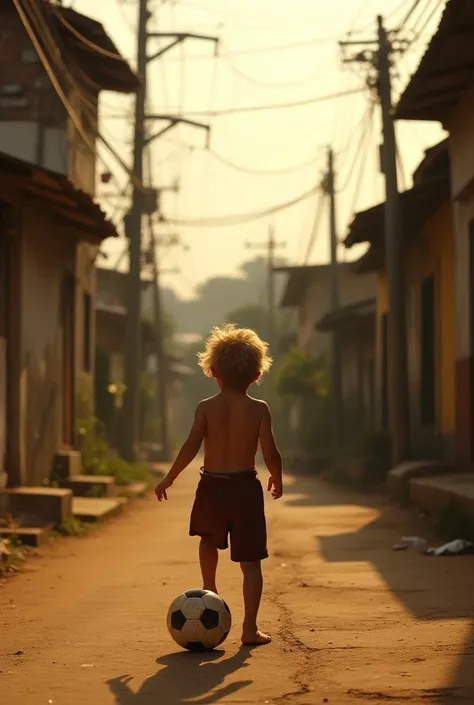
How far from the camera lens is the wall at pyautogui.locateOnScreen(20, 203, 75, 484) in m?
14.9

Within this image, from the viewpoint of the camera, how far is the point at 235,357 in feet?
22.1

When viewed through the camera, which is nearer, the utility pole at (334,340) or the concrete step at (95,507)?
the concrete step at (95,507)

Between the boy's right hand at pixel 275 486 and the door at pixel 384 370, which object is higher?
the door at pixel 384 370

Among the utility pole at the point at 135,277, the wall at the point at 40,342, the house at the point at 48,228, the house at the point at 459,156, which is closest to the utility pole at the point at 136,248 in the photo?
the utility pole at the point at 135,277

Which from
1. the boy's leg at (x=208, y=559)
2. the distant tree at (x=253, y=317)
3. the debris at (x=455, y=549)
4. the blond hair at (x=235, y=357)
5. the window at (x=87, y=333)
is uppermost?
the distant tree at (x=253, y=317)

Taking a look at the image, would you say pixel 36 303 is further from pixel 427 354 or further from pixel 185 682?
pixel 185 682

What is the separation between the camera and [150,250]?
36281mm

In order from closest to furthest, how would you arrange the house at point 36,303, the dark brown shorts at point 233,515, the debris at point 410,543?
the dark brown shorts at point 233,515 < the debris at point 410,543 < the house at point 36,303

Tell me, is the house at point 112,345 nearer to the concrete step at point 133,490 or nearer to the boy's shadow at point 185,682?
the concrete step at point 133,490

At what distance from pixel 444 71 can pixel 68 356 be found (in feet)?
25.2

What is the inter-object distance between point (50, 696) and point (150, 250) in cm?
3134

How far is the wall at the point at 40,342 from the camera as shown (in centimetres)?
1492

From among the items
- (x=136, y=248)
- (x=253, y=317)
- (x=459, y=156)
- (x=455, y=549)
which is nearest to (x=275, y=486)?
(x=455, y=549)

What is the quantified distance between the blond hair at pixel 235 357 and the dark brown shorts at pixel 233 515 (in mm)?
520
